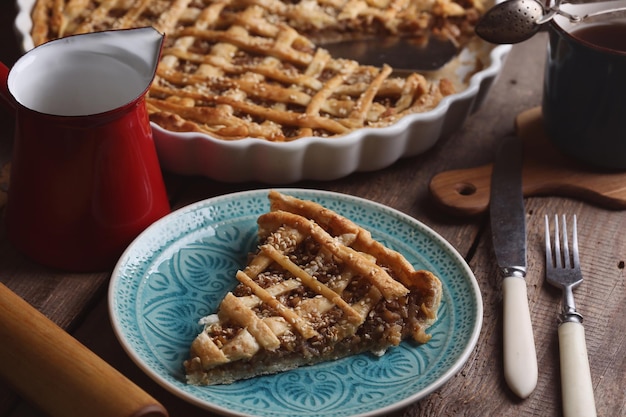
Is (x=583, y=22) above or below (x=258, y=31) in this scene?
above

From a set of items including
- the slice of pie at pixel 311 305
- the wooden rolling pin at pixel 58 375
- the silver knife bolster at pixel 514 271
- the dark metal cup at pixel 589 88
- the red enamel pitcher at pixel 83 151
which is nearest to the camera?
the wooden rolling pin at pixel 58 375

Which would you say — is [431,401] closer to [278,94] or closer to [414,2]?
[278,94]

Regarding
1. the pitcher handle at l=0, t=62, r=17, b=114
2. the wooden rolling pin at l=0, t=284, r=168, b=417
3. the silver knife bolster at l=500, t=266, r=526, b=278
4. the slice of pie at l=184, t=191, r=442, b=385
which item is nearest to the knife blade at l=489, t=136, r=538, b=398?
the silver knife bolster at l=500, t=266, r=526, b=278

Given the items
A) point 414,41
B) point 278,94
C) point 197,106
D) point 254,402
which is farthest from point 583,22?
point 254,402

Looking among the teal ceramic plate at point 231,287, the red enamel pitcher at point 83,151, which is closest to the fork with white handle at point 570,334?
the teal ceramic plate at point 231,287

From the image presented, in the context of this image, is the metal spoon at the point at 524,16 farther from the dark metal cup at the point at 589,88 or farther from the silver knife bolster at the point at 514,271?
the silver knife bolster at the point at 514,271

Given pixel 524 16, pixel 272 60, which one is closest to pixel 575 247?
pixel 524 16
